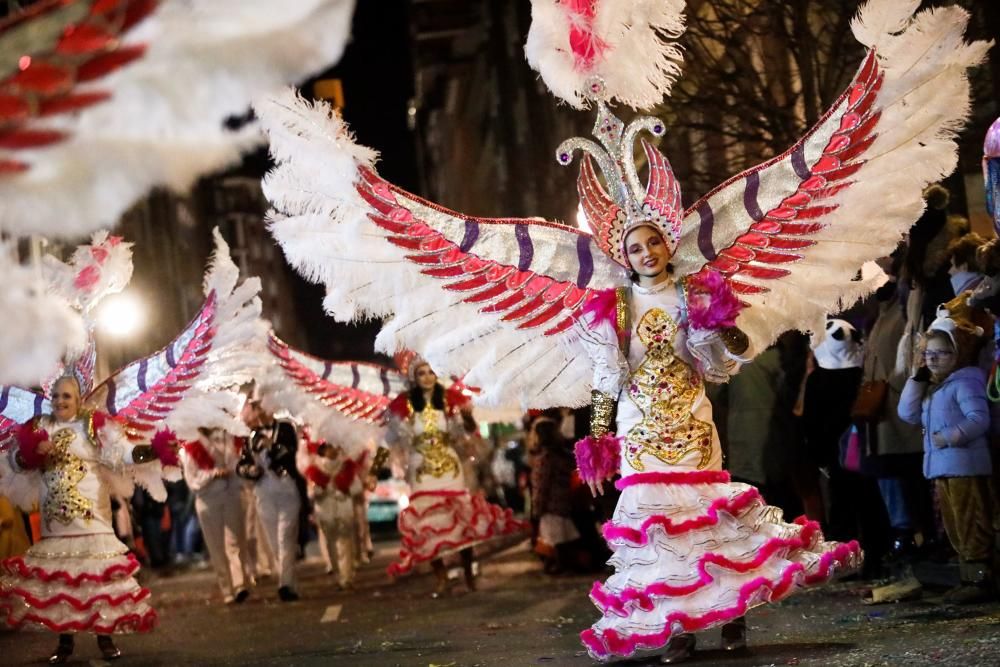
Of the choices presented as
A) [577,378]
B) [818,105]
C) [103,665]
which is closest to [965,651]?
[577,378]

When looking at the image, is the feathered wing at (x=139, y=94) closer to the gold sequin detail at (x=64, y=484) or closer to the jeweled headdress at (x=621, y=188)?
the jeweled headdress at (x=621, y=188)

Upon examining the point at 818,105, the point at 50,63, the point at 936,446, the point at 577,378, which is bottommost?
the point at 936,446

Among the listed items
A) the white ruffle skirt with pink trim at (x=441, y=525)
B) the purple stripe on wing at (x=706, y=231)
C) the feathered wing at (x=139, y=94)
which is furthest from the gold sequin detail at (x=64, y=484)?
the feathered wing at (x=139, y=94)

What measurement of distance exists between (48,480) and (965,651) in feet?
20.3

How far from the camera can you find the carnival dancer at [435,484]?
1334 centimetres

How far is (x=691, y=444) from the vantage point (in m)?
7.44

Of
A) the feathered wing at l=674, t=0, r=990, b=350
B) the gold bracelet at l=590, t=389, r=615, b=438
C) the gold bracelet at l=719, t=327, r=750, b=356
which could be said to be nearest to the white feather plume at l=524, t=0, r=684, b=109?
the feathered wing at l=674, t=0, r=990, b=350

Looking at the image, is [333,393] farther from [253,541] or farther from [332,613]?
[253,541]

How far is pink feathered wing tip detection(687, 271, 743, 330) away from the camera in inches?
282

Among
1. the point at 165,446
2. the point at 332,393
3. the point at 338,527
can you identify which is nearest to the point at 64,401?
the point at 165,446

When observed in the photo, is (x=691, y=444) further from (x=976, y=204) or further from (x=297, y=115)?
(x=976, y=204)

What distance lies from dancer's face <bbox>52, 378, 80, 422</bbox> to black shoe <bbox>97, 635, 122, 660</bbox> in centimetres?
146

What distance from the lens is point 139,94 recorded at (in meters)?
3.50

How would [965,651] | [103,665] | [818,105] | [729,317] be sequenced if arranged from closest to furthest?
[965,651]
[729,317]
[103,665]
[818,105]
